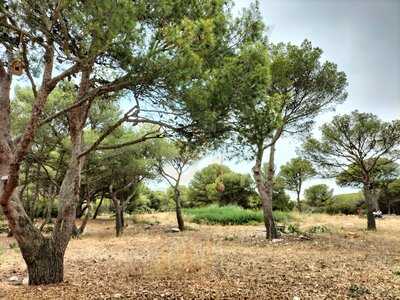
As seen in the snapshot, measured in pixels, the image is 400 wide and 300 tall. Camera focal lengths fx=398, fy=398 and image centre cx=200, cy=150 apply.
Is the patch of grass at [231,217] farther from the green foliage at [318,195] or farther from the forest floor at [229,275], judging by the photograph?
the green foliage at [318,195]

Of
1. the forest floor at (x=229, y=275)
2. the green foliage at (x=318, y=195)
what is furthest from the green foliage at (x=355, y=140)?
the green foliage at (x=318, y=195)

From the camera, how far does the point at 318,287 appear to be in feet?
18.5

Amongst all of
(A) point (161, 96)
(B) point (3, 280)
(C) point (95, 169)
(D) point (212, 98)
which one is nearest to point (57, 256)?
(B) point (3, 280)

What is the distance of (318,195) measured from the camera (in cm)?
3706

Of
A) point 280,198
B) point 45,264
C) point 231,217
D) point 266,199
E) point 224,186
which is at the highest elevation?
point 224,186

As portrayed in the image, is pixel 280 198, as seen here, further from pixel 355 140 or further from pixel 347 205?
pixel 355 140

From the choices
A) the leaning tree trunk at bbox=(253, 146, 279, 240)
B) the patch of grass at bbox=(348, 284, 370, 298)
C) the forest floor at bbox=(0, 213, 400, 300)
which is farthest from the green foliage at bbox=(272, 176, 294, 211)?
the patch of grass at bbox=(348, 284, 370, 298)

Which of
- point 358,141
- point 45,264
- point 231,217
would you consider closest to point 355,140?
point 358,141

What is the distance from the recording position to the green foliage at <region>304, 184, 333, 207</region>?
1437 inches

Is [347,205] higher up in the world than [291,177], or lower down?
lower down

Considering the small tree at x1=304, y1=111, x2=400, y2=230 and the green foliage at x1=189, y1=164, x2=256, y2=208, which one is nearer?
the small tree at x1=304, y1=111, x2=400, y2=230

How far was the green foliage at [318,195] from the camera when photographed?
36503 mm

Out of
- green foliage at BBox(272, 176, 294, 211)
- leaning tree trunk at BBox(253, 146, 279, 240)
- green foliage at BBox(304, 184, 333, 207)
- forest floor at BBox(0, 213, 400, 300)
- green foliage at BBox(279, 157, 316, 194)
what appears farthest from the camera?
green foliage at BBox(304, 184, 333, 207)

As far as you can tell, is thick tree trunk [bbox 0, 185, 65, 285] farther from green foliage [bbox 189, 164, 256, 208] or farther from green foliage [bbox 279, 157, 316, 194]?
green foliage [bbox 279, 157, 316, 194]
